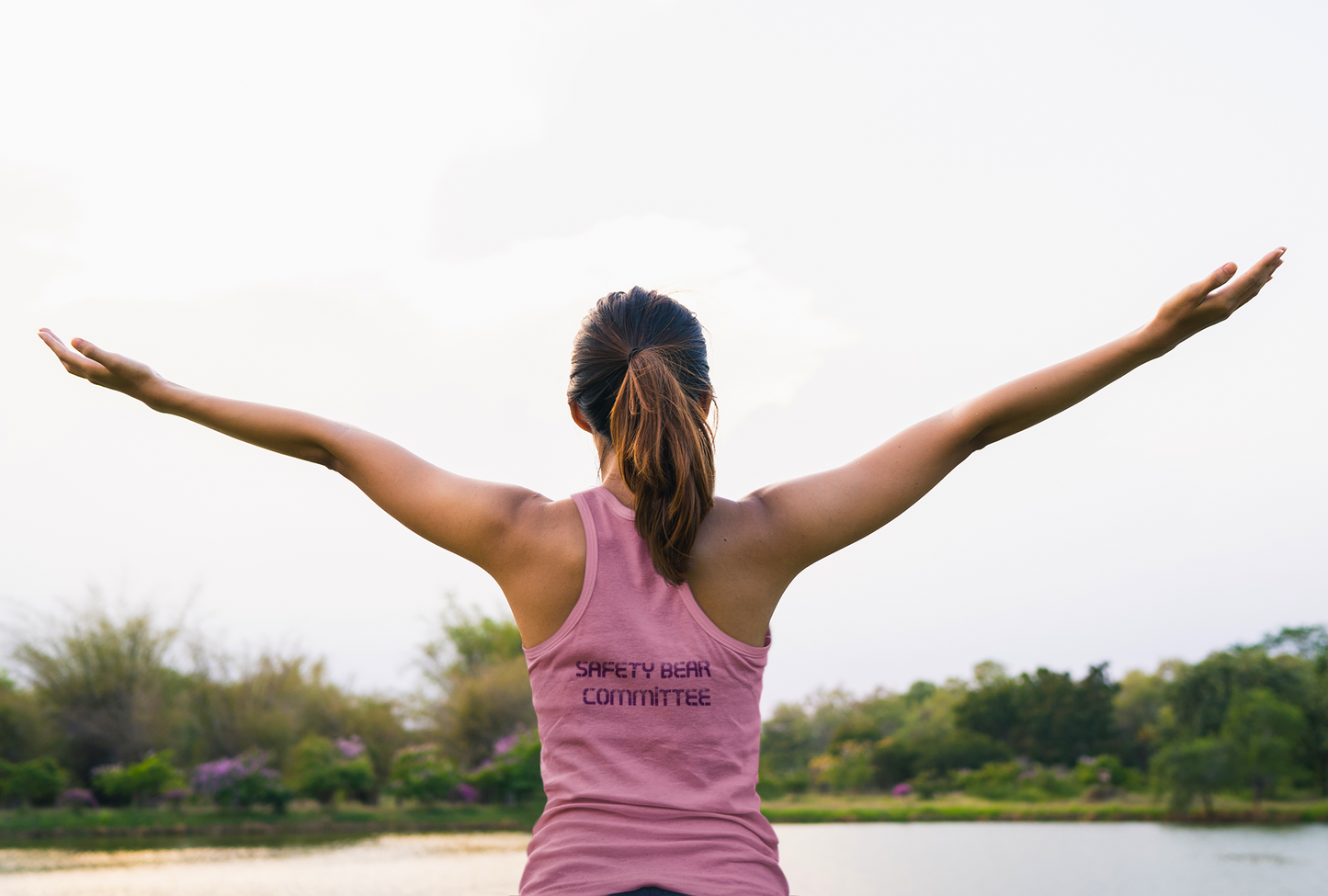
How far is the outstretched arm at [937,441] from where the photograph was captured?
1187mm

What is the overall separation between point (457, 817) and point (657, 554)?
22264 millimetres

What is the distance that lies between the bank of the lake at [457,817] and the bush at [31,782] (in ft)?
1.13

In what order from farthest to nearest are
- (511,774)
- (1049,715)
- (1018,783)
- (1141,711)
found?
(1141,711) → (1049,715) → (1018,783) → (511,774)

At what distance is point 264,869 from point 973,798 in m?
19.8

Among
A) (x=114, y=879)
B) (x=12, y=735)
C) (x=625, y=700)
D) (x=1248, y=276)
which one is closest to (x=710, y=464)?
(x=625, y=700)

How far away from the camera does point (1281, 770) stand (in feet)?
72.9

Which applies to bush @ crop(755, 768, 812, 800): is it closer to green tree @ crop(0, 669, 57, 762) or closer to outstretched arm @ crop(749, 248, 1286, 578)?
green tree @ crop(0, 669, 57, 762)

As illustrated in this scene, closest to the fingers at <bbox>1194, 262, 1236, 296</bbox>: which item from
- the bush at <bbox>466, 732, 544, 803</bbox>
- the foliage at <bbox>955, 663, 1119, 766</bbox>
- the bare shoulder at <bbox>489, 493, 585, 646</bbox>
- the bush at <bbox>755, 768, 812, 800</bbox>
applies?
the bare shoulder at <bbox>489, 493, 585, 646</bbox>

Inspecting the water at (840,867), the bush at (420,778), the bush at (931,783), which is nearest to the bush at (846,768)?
the bush at (931,783)

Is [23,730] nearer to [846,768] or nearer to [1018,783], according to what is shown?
[846,768]

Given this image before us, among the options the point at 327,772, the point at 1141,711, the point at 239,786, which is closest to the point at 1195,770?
the point at 1141,711

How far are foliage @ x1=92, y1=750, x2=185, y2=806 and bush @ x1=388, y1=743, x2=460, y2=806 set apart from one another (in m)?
4.43

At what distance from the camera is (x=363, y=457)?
1274 mm

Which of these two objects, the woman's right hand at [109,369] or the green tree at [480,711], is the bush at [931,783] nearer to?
the green tree at [480,711]
